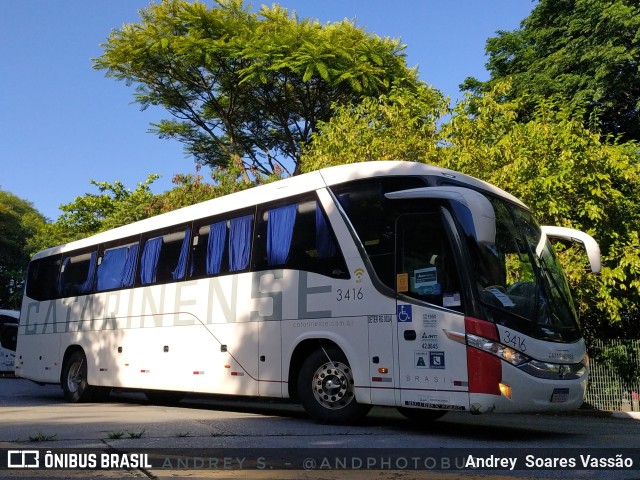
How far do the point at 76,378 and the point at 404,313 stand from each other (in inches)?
380

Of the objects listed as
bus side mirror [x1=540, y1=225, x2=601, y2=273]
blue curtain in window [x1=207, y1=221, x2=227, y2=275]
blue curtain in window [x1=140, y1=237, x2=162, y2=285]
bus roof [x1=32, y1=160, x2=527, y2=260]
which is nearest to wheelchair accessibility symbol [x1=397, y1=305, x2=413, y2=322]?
bus roof [x1=32, y1=160, x2=527, y2=260]

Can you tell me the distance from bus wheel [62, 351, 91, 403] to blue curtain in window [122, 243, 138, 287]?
2.35 m

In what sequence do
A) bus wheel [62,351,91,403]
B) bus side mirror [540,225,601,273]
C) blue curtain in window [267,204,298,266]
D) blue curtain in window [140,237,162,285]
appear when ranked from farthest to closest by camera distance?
bus wheel [62,351,91,403]
blue curtain in window [140,237,162,285]
blue curtain in window [267,204,298,266]
bus side mirror [540,225,601,273]

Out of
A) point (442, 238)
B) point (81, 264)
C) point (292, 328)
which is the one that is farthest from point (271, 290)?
point (81, 264)

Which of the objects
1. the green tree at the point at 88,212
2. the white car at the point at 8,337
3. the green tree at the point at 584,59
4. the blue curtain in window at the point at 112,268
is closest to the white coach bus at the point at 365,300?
the blue curtain in window at the point at 112,268

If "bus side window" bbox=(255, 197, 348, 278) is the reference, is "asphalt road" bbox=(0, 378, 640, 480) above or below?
below

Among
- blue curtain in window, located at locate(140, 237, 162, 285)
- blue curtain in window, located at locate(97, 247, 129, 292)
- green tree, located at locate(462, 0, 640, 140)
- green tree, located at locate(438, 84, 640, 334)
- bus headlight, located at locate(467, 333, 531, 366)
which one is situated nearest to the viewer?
→ bus headlight, located at locate(467, 333, 531, 366)

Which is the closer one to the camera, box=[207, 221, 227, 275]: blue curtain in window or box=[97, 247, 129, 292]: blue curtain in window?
box=[207, 221, 227, 275]: blue curtain in window

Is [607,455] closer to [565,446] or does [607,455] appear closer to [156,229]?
[565,446]

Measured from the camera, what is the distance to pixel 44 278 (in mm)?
17281

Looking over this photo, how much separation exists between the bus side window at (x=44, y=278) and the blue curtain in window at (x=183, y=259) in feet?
18.1

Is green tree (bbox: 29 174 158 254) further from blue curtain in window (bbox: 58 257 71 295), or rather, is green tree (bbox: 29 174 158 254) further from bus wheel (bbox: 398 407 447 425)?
bus wheel (bbox: 398 407 447 425)

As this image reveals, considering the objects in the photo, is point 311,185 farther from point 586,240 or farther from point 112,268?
point 112,268

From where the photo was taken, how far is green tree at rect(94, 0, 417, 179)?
25.0 m
